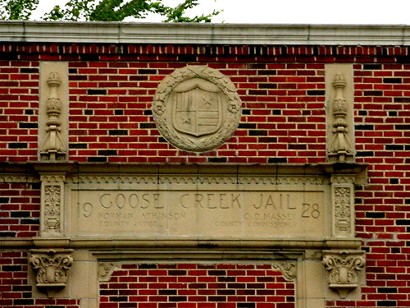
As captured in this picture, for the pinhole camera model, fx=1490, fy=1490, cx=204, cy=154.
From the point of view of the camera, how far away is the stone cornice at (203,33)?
16.0 metres

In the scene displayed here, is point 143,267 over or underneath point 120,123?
underneath

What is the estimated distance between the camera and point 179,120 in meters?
15.9

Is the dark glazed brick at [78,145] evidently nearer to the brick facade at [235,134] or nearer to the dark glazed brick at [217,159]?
Result: the brick facade at [235,134]

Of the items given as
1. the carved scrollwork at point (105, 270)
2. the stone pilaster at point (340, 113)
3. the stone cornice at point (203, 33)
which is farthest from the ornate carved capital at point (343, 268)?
the stone cornice at point (203, 33)

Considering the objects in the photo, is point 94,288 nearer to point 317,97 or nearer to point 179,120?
point 179,120

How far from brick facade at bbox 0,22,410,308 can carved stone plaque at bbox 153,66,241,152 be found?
0.09 m

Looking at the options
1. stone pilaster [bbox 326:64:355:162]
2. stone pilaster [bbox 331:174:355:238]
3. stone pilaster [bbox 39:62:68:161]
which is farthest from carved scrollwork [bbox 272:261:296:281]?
stone pilaster [bbox 39:62:68:161]

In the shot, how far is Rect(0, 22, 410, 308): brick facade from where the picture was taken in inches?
615

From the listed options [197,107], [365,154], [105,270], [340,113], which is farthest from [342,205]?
[105,270]

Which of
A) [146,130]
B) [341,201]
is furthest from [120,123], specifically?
[341,201]

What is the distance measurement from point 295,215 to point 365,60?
1.91 m

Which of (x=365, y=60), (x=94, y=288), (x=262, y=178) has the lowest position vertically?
(x=94, y=288)

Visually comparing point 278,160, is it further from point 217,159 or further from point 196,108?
point 196,108

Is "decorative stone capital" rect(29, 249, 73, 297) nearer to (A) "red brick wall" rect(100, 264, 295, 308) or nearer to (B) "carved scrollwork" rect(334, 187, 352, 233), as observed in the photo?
(A) "red brick wall" rect(100, 264, 295, 308)
